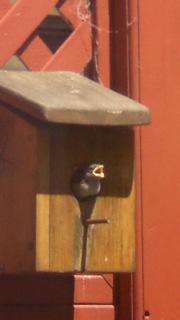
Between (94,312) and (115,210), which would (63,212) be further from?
(94,312)

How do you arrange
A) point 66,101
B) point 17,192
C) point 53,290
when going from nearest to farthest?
1. point 66,101
2. point 17,192
3. point 53,290

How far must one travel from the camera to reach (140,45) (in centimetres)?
338

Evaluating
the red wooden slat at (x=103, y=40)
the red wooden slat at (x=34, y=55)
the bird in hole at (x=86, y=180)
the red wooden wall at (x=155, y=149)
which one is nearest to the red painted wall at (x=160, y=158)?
the red wooden wall at (x=155, y=149)

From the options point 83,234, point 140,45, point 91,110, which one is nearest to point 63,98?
point 91,110

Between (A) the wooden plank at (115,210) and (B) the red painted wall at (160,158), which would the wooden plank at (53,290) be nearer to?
(B) the red painted wall at (160,158)

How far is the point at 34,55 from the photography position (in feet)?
11.2

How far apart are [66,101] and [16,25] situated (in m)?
0.53

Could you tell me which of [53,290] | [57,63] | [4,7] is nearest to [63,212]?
[53,290]

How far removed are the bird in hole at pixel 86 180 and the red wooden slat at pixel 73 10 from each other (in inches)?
24.3

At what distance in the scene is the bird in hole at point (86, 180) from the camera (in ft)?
9.64

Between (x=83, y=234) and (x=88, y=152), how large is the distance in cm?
19

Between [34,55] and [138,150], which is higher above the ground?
[34,55]

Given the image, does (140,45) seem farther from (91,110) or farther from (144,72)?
(91,110)

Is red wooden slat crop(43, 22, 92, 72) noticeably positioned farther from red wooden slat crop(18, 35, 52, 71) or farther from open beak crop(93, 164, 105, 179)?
open beak crop(93, 164, 105, 179)
